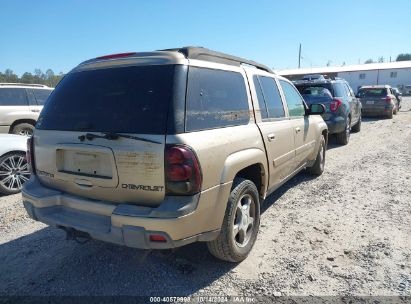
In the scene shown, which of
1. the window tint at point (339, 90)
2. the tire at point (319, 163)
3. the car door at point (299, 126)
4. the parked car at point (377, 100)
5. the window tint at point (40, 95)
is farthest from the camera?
Answer: the parked car at point (377, 100)

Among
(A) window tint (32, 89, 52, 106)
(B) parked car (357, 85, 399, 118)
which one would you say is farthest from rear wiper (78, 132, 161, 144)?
(B) parked car (357, 85, 399, 118)

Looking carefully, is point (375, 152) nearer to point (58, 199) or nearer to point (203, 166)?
point (203, 166)

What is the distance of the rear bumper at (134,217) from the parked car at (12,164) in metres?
2.68

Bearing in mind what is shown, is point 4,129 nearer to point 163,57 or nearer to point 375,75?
point 163,57

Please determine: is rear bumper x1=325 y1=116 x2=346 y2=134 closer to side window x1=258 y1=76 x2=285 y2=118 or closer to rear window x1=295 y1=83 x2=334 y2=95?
rear window x1=295 y1=83 x2=334 y2=95

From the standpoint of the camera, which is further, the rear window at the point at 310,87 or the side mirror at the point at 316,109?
the rear window at the point at 310,87

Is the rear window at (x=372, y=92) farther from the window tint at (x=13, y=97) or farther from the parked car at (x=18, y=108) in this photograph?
the window tint at (x=13, y=97)

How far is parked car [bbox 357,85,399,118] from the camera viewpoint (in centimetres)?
1612

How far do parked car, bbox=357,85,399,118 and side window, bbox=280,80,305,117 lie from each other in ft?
41.9

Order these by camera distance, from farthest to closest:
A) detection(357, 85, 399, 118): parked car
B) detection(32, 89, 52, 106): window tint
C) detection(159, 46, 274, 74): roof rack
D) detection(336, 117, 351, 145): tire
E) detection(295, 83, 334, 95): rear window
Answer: detection(357, 85, 399, 118): parked car → detection(32, 89, 52, 106): window tint → detection(336, 117, 351, 145): tire → detection(295, 83, 334, 95): rear window → detection(159, 46, 274, 74): roof rack

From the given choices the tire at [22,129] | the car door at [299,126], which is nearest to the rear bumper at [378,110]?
the car door at [299,126]

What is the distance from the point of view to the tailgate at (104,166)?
8.33ft

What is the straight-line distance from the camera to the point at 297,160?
4910 mm

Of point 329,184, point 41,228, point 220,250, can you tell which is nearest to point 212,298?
point 220,250
